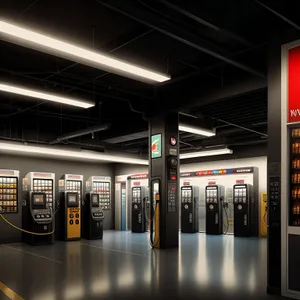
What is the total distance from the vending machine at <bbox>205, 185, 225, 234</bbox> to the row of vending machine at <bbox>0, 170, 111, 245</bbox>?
4025mm

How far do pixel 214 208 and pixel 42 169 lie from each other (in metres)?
6.51

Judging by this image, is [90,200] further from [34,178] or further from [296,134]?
[296,134]

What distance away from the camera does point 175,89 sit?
8953mm

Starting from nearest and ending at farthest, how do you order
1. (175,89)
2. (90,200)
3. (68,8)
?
(68,8), (175,89), (90,200)

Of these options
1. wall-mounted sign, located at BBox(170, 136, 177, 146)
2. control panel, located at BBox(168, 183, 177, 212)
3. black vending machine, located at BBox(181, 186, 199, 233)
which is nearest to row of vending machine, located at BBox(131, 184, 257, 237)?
black vending machine, located at BBox(181, 186, 199, 233)

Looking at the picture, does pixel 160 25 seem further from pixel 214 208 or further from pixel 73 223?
pixel 214 208

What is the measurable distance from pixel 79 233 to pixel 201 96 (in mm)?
6829

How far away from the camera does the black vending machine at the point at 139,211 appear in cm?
1480

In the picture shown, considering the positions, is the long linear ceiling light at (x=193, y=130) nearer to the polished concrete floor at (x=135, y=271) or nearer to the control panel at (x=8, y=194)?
the polished concrete floor at (x=135, y=271)

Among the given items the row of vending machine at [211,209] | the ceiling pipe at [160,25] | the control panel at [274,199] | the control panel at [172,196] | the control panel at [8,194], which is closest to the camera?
the ceiling pipe at [160,25]

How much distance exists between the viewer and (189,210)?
1459 cm

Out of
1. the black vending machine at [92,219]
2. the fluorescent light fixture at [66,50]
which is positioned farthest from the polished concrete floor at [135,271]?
the fluorescent light fixture at [66,50]

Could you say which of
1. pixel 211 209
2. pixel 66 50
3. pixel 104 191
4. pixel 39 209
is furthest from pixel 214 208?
pixel 66 50

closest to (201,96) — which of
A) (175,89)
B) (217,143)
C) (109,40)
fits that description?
(175,89)
